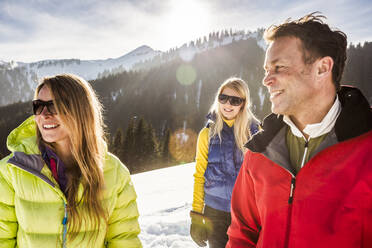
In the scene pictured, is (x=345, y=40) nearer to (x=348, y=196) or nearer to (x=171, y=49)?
(x=348, y=196)

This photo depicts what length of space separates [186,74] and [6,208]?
115 meters

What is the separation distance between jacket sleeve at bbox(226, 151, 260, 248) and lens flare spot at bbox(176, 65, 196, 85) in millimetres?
108727

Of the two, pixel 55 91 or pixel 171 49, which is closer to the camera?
pixel 55 91

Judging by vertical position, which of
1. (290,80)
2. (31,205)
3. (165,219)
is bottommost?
(165,219)

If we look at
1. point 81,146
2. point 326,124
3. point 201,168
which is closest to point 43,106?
point 81,146

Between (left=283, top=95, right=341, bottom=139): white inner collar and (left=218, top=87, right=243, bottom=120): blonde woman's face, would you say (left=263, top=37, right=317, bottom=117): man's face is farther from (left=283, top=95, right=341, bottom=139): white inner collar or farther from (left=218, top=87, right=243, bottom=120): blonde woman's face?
(left=218, top=87, right=243, bottom=120): blonde woman's face

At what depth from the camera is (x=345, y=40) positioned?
1.58 m

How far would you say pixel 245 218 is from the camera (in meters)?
1.69

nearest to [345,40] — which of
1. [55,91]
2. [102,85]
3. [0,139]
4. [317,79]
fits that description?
[317,79]

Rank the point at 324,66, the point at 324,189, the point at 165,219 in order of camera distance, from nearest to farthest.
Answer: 1. the point at 324,189
2. the point at 324,66
3. the point at 165,219

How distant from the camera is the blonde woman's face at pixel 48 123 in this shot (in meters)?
1.83

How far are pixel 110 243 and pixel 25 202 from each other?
0.76 m

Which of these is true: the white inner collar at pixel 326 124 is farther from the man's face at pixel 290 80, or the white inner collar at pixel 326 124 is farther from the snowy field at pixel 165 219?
the snowy field at pixel 165 219

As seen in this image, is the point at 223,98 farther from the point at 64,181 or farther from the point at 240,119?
the point at 64,181
